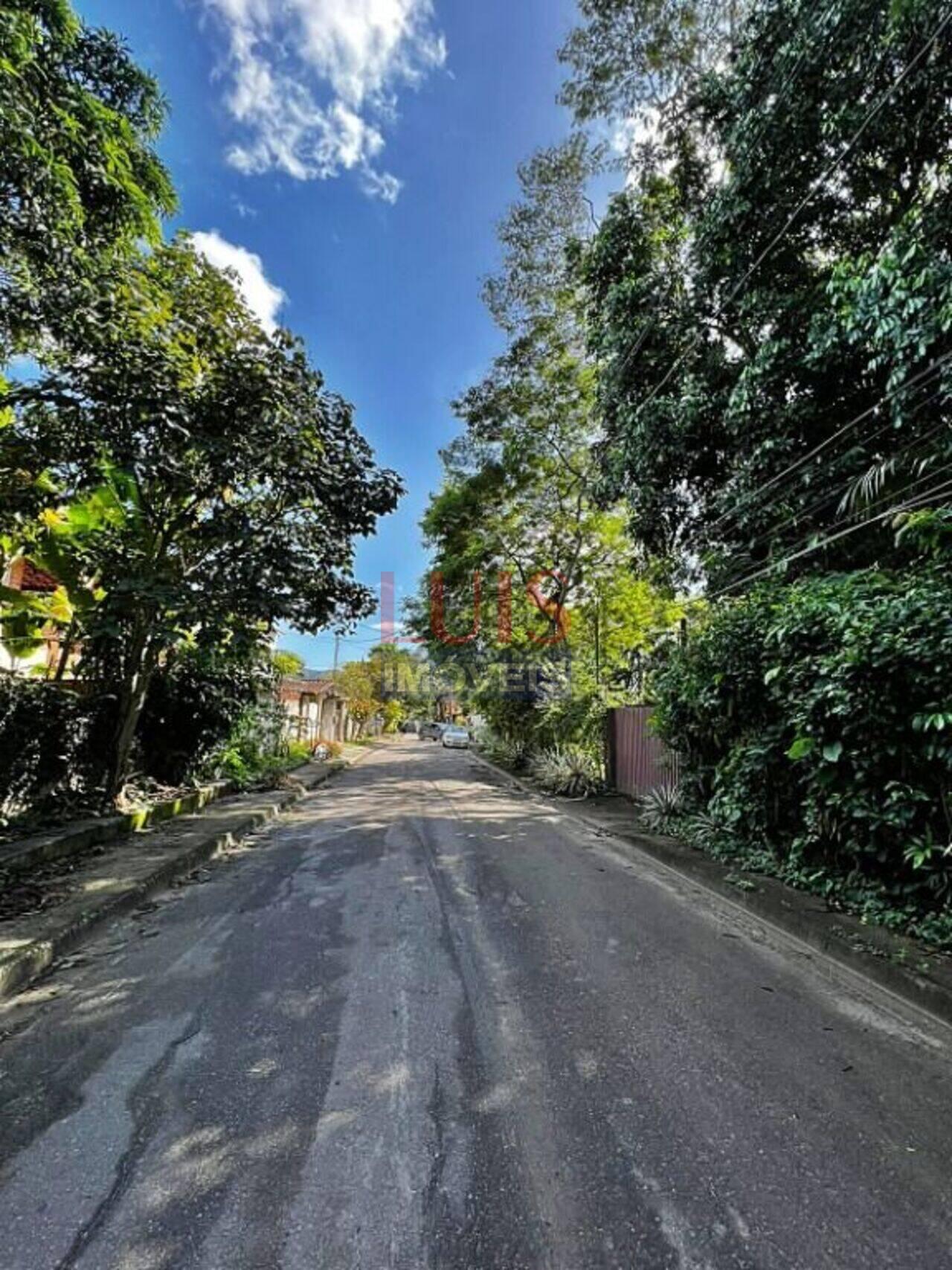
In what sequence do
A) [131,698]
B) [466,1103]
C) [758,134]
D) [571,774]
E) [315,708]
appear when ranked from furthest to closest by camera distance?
[315,708], [571,774], [131,698], [758,134], [466,1103]

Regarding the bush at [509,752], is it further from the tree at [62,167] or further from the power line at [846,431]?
the tree at [62,167]

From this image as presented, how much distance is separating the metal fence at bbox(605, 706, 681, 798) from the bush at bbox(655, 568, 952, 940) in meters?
2.34

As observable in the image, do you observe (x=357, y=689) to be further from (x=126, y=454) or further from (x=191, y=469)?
(x=126, y=454)

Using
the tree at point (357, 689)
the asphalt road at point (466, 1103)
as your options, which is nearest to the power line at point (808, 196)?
the asphalt road at point (466, 1103)

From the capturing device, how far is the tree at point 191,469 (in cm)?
470

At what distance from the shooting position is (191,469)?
5863 mm

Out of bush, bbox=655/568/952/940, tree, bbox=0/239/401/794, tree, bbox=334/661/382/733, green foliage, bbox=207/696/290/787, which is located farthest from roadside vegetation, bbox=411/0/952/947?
tree, bbox=334/661/382/733

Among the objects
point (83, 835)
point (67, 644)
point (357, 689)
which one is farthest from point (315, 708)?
point (83, 835)

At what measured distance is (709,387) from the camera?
805cm

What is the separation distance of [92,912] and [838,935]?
5.16 meters

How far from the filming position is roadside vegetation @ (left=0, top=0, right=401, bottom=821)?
13.4ft

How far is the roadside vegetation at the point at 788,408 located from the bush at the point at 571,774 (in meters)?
0.42

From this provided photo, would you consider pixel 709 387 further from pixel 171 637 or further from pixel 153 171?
pixel 171 637

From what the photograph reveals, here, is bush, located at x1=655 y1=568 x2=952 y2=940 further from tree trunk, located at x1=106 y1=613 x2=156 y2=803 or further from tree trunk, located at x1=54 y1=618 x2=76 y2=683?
tree trunk, located at x1=54 y1=618 x2=76 y2=683
